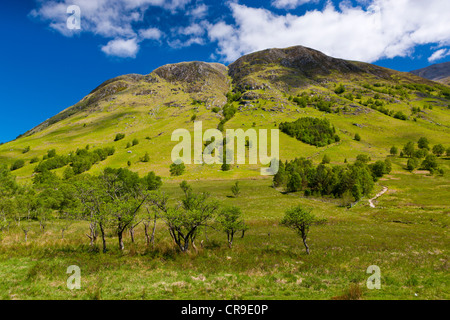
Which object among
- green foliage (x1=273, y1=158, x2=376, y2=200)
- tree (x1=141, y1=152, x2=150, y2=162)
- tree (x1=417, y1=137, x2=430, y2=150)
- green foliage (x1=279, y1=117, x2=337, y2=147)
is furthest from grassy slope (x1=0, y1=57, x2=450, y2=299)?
tree (x1=417, y1=137, x2=430, y2=150)

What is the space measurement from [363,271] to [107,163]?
164954 millimetres

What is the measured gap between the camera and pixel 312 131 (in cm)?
18000

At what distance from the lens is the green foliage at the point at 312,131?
172950 millimetres

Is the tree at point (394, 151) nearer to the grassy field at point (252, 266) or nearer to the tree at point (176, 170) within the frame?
the grassy field at point (252, 266)

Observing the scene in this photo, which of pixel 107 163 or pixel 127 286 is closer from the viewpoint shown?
pixel 127 286

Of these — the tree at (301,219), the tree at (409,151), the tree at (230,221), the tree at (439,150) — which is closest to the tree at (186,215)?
the tree at (230,221)

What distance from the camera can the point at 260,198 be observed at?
3140 inches

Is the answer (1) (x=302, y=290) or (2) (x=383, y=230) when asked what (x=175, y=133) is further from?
(1) (x=302, y=290)

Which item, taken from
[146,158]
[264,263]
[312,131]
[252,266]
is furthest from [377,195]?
[146,158]

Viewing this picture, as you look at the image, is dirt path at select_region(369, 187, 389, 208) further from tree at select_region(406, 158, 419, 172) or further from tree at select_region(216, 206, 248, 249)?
tree at select_region(216, 206, 248, 249)

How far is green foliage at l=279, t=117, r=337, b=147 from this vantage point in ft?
567
